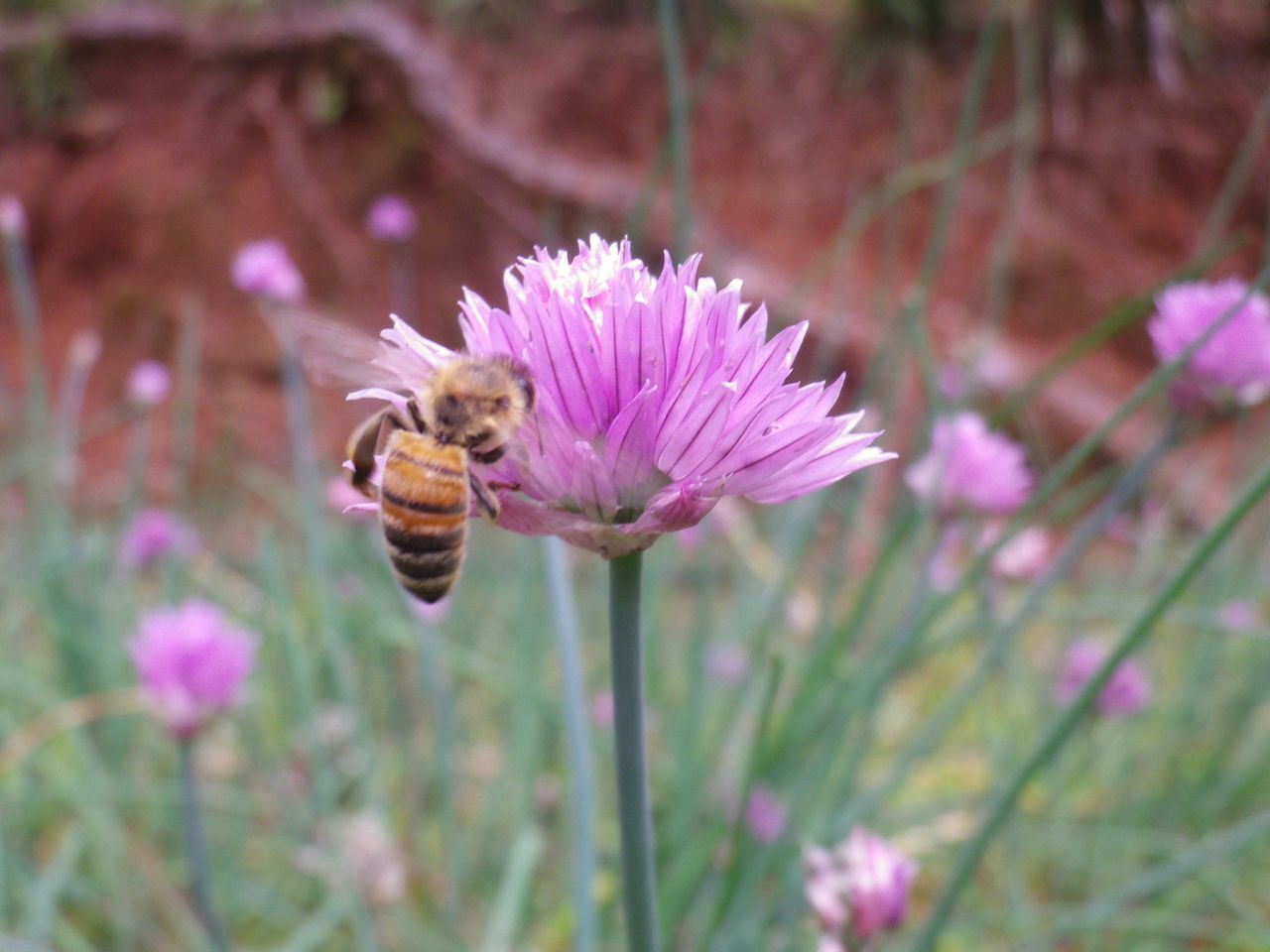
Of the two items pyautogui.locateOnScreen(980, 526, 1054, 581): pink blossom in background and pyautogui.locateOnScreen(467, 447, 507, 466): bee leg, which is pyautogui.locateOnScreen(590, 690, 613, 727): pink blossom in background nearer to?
pyautogui.locateOnScreen(980, 526, 1054, 581): pink blossom in background

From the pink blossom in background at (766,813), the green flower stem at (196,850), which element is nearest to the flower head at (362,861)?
the green flower stem at (196,850)

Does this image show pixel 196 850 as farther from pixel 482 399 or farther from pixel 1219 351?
pixel 1219 351

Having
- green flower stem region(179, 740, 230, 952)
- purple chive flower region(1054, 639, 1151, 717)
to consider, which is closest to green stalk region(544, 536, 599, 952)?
green flower stem region(179, 740, 230, 952)

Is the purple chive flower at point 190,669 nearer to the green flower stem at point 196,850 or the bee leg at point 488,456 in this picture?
the green flower stem at point 196,850

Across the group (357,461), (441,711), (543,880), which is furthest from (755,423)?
(543,880)

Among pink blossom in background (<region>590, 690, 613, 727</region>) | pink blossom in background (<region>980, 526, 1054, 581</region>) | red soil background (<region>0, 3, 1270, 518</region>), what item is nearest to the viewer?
pink blossom in background (<region>980, 526, 1054, 581</region>)

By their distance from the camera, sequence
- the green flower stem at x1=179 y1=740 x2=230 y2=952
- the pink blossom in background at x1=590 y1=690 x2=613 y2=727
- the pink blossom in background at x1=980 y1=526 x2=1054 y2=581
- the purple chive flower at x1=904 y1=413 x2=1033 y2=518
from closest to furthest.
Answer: the green flower stem at x1=179 y1=740 x2=230 y2=952
the purple chive flower at x1=904 y1=413 x2=1033 y2=518
the pink blossom in background at x1=980 y1=526 x2=1054 y2=581
the pink blossom in background at x1=590 y1=690 x2=613 y2=727
